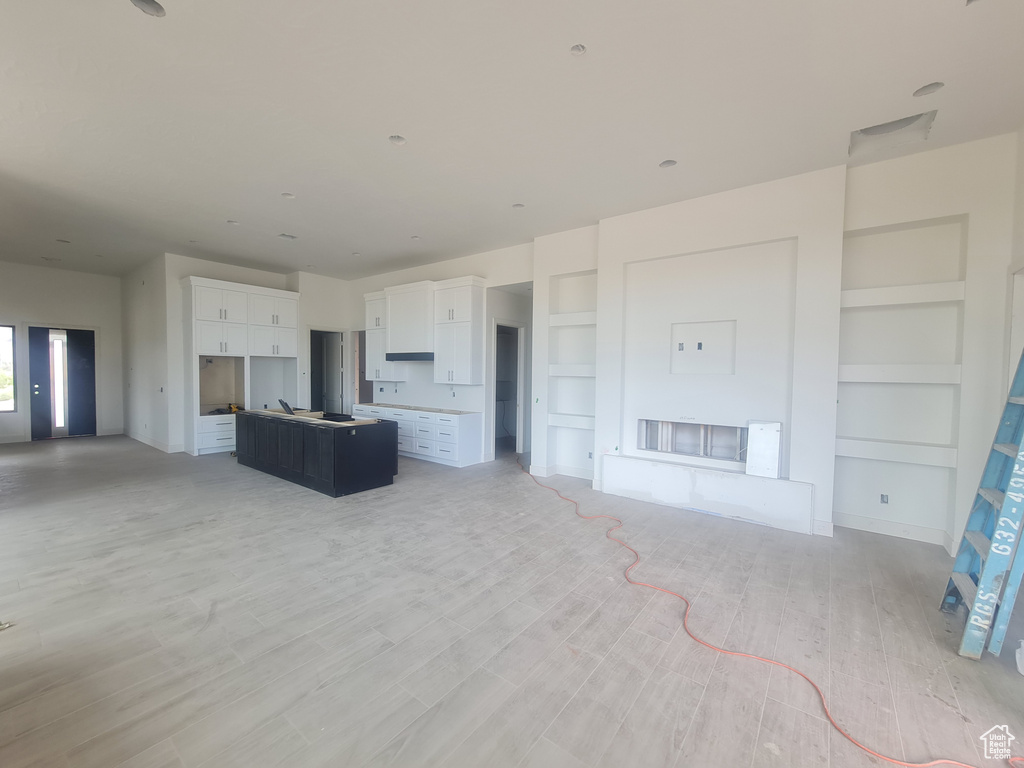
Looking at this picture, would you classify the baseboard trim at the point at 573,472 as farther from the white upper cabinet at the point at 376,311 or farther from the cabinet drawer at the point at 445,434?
the white upper cabinet at the point at 376,311

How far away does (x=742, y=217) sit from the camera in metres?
4.08

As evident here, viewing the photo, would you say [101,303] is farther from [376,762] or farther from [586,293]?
[376,762]

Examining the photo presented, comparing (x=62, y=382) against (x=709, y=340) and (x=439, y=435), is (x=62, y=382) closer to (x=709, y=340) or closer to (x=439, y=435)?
(x=439, y=435)

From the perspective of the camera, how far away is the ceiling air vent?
3073 millimetres

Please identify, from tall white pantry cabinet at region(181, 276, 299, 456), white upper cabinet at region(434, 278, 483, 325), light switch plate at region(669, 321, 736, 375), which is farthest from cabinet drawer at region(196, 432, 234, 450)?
light switch plate at region(669, 321, 736, 375)

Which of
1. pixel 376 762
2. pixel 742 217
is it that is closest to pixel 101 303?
pixel 376 762

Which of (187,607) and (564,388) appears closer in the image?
(187,607)

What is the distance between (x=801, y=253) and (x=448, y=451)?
484cm

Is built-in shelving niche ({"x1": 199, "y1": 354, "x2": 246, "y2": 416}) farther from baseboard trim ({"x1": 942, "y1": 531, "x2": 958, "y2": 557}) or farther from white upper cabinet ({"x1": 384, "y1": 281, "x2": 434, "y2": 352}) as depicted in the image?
baseboard trim ({"x1": 942, "y1": 531, "x2": 958, "y2": 557})

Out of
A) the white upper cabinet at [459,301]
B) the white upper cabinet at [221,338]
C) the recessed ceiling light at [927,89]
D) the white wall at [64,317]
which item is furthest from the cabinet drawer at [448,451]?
the white wall at [64,317]

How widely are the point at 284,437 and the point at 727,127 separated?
5.59 metres

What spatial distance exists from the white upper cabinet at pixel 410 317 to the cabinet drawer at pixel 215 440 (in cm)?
299

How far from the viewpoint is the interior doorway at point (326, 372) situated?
9.02 metres

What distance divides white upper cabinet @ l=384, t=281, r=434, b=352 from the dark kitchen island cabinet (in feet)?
6.71
